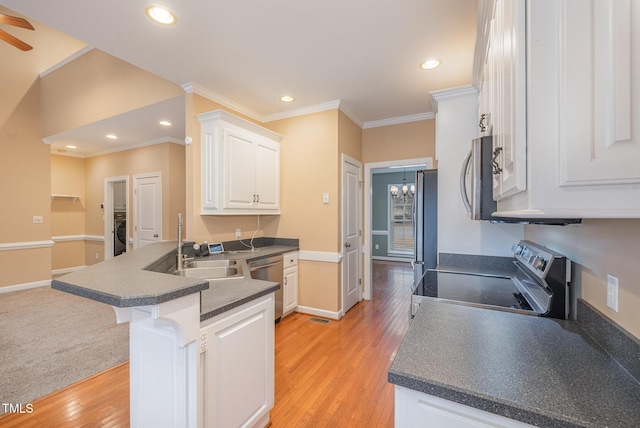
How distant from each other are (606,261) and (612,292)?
0.12 m

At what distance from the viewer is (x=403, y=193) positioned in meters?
7.40

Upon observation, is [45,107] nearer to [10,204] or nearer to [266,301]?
[10,204]

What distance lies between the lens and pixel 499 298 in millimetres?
1517

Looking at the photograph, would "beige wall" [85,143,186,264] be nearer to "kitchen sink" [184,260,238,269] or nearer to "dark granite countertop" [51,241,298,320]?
"kitchen sink" [184,260,238,269]

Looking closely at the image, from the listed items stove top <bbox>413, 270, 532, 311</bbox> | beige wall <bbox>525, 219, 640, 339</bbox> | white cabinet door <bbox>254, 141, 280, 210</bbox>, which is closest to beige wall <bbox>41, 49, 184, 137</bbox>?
white cabinet door <bbox>254, 141, 280, 210</bbox>

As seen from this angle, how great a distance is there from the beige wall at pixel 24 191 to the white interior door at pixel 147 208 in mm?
1322

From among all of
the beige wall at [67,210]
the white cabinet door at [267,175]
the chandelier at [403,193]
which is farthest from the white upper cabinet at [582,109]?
the beige wall at [67,210]

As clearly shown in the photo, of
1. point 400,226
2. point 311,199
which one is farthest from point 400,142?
point 400,226

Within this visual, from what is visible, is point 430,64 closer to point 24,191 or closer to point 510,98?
point 510,98

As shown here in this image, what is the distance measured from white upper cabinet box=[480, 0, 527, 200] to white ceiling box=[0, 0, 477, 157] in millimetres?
957

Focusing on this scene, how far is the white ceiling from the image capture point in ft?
5.89

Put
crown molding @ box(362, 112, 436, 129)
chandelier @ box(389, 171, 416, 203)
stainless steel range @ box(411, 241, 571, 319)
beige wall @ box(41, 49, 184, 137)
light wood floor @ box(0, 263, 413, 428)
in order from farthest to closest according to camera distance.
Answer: chandelier @ box(389, 171, 416, 203) → crown molding @ box(362, 112, 436, 129) → beige wall @ box(41, 49, 184, 137) → light wood floor @ box(0, 263, 413, 428) → stainless steel range @ box(411, 241, 571, 319)

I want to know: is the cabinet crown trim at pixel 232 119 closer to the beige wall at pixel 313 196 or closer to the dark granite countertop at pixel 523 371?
the beige wall at pixel 313 196

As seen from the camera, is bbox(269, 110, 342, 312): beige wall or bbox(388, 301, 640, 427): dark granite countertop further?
bbox(269, 110, 342, 312): beige wall
